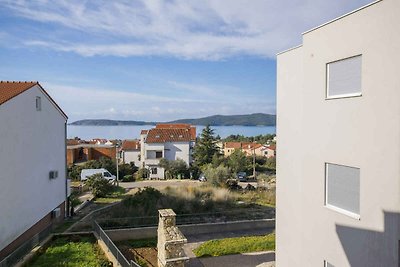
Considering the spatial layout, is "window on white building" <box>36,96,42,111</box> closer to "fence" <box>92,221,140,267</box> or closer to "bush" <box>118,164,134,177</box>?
"fence" <box>92,221,140,267</box>

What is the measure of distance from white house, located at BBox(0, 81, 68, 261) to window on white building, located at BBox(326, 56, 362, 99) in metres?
12.2

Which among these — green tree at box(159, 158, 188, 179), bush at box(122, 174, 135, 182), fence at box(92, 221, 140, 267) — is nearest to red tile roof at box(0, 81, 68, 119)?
fence at box(92, 221, 140, 267)

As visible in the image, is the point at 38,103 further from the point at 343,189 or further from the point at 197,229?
the point at 343,189

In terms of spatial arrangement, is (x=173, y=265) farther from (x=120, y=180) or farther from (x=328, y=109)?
(x=120, y=180)

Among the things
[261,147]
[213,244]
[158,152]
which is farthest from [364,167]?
[261,147]

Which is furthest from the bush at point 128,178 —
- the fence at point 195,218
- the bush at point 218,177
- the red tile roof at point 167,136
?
the fence at point 195,218

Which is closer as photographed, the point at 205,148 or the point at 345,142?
the point at 345,142

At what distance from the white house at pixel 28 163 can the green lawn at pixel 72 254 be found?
1.62 metres

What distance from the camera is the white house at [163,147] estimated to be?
167 ft

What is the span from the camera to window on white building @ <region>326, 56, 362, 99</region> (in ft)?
26.3

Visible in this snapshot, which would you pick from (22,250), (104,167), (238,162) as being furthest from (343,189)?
(238,162)

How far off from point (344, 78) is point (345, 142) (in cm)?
166

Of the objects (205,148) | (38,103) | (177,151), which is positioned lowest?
(177,151)

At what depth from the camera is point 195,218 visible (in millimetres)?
21312
